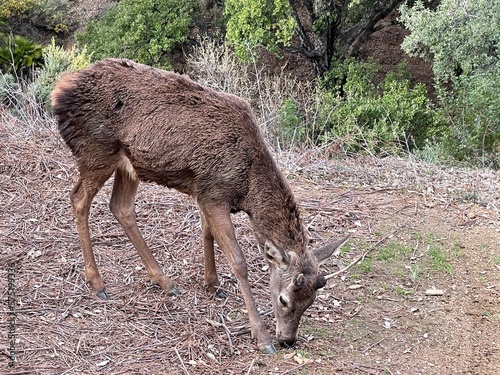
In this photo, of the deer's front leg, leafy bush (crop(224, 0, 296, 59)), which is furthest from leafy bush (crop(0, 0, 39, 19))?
the deer's front leg

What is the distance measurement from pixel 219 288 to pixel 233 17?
15.0 m

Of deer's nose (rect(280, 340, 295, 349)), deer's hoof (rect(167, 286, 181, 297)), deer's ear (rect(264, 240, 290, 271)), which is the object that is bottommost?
deer's hoof (rect(167, 286, 181, 297))

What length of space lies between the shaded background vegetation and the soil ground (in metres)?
1.91

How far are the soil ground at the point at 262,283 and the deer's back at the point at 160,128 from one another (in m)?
1.14

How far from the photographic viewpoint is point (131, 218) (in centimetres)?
627

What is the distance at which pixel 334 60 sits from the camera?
70.4 feet

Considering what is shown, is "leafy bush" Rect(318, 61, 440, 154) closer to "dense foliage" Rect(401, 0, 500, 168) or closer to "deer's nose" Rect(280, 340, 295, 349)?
"dense foliage" Rect(401, 0, 500, 168)

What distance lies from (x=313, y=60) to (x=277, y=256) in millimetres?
17283

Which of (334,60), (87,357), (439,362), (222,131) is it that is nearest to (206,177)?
(222,131)

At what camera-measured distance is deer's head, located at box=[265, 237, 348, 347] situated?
205 inches

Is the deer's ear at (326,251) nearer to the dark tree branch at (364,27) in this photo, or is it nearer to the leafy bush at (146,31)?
the dark tree branch at (364,27)

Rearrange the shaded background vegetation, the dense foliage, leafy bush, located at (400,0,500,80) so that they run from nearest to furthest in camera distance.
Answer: the dense foliage < the shaded background vegetation < leafy bush, located at (400,0,500,80)

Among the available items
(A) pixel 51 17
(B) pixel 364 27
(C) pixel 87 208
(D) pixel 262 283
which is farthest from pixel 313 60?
(C) pixel 87 208

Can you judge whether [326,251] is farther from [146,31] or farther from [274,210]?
[146,31]
